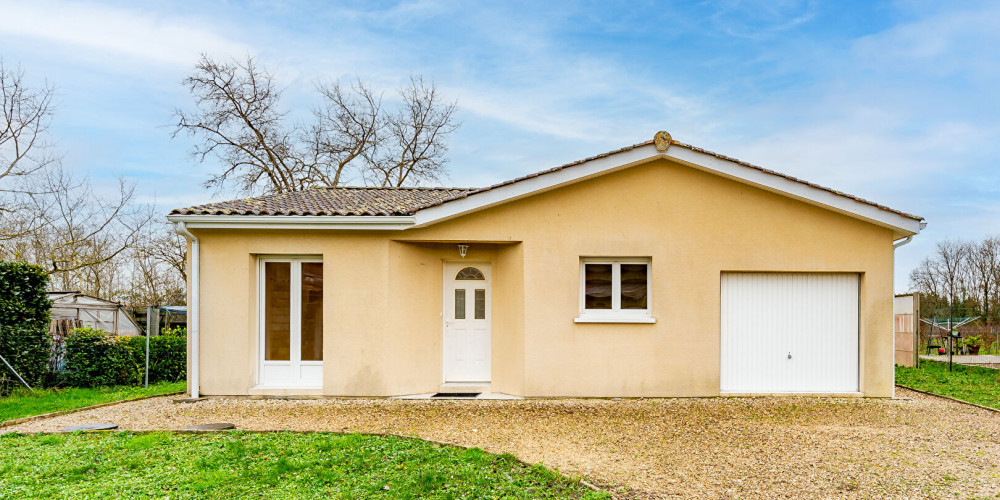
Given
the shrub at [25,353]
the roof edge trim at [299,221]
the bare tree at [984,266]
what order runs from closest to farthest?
1. the roof edge trim at [299,221]
2. the shrub at [25,353]
3. the bare tree at [984,266]

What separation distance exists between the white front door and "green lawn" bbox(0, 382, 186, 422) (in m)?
5.49

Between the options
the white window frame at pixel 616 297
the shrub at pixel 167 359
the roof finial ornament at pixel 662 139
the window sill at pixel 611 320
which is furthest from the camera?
the shrub at pixel 167 359

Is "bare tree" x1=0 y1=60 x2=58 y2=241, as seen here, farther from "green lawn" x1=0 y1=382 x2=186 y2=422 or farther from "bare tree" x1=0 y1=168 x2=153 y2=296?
"green lawn" x1=0 y1=382 x2=186 y2=422

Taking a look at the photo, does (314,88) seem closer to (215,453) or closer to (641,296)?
(641,296)

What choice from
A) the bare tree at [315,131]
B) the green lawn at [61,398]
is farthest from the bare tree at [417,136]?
the green lawn at [61,398]

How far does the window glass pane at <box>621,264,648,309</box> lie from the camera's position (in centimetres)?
1019

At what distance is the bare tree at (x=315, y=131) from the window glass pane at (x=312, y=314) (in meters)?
17.0

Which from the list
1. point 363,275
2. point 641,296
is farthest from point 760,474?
point 363,275

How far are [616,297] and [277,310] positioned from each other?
5.80 meters

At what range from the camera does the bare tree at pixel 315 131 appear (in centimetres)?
2530

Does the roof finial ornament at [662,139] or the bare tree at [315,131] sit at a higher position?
the bare tree at [315,131]

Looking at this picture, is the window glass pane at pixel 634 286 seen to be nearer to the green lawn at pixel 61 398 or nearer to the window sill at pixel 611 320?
the window sill at pixel 611 320

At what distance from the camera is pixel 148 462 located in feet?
19.7

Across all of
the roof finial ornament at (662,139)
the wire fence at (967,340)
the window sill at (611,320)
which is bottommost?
the wire fence at (967,340)
